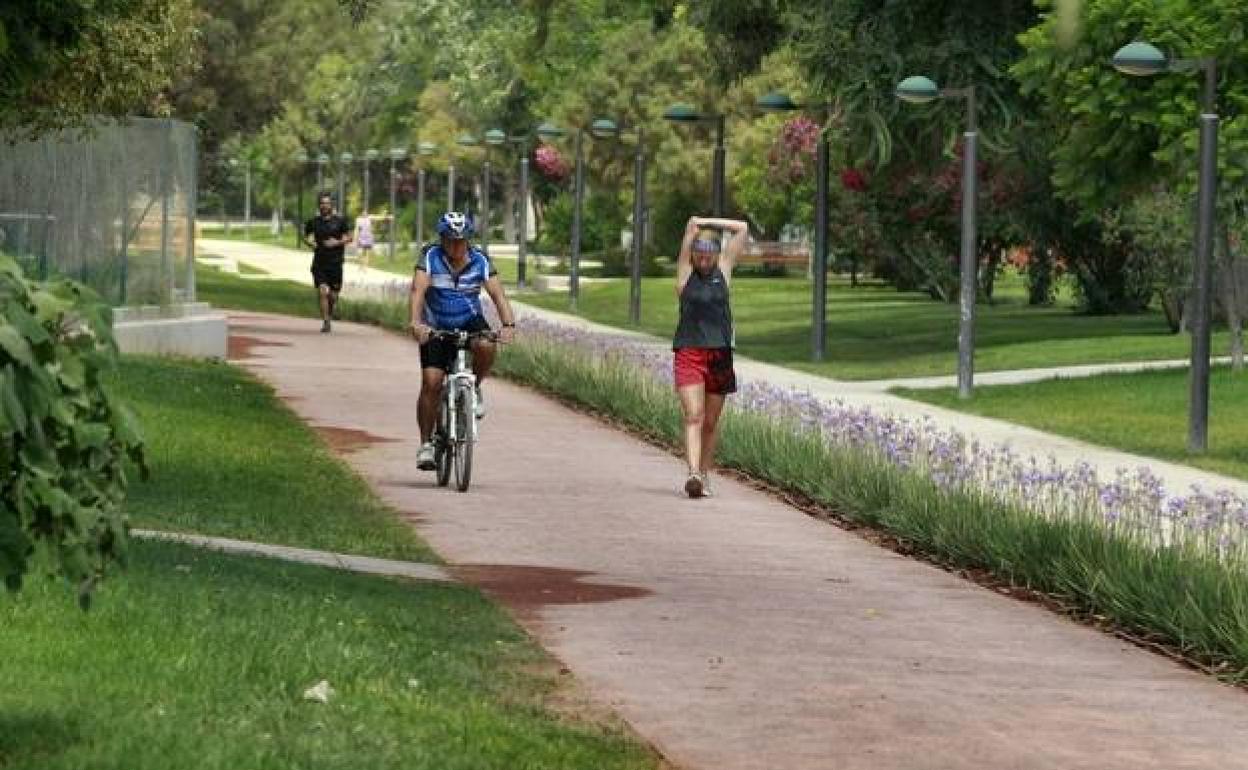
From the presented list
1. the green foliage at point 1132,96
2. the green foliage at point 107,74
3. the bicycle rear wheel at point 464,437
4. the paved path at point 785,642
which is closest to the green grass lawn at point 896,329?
the green foliage at point 1132,96

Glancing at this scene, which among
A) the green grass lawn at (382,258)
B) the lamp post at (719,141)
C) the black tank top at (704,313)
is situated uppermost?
the lamp post at (719,141)

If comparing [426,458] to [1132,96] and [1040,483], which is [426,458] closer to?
[1040,483]

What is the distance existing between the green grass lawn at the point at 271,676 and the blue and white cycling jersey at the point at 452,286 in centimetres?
443

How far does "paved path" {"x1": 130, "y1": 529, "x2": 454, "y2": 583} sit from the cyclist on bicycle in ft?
15.3

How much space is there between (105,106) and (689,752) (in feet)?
84.1

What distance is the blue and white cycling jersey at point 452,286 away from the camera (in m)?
20.9

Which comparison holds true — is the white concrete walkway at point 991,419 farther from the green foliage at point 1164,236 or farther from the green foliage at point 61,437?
the green foliage at point 61,437

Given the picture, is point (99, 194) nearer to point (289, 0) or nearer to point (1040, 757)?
point (1040, 757)

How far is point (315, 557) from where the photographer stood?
15.9 meters

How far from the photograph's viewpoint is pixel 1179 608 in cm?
1398

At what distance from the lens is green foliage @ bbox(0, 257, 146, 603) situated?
7.73 metres

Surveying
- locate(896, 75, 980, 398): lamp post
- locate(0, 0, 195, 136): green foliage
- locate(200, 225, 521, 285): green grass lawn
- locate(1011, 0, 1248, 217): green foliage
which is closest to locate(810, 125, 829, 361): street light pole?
locate(1011, 0, 1248, 217): green foliage

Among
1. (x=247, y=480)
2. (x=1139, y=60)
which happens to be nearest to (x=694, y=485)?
(x=247, y=480)

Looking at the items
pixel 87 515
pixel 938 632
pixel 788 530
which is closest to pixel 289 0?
pixel 788 530
